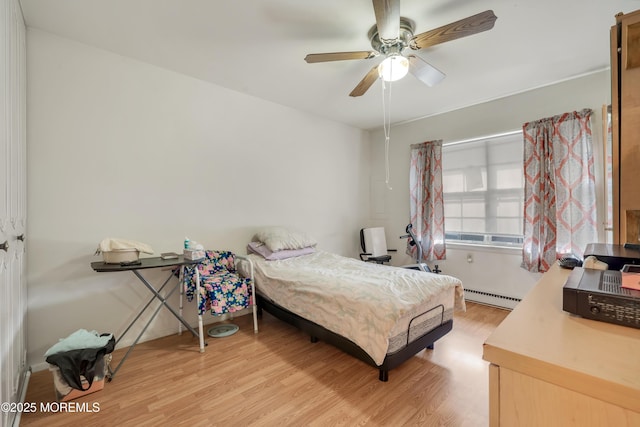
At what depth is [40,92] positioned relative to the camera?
211cm

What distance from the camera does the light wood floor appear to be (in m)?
1.60

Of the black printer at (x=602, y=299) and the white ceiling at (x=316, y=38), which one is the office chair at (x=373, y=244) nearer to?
the white ceiling at (x=316, y=38)

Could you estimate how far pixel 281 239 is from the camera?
10.4 feet

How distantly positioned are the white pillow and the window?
211 centimetres

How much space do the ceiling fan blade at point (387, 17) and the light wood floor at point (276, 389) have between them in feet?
7.74

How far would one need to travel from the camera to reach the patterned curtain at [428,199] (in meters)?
3.78

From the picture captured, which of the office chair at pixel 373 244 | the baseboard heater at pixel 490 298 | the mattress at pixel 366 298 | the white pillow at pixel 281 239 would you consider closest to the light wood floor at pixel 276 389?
the mattress at pixel 366 298

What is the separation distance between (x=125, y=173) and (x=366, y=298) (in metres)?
2.38

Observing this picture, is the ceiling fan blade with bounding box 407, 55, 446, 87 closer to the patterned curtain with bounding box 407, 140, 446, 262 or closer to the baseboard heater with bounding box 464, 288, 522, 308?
the patterned curtain with bounding box 407, 140, 446, 262

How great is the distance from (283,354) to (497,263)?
2.79 metres

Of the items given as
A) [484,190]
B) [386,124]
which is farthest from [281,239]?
[484,190]

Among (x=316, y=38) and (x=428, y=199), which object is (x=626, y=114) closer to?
(x=316, y=38)

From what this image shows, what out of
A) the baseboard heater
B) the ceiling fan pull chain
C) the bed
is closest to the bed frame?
the bed

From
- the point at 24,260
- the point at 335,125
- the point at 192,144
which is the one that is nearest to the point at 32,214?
the point at 24,260
